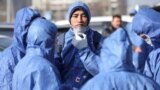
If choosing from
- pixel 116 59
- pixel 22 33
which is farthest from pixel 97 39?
pixel 116 59

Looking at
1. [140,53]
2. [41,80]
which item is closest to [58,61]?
[140,53]

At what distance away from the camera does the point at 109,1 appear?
51344 mm

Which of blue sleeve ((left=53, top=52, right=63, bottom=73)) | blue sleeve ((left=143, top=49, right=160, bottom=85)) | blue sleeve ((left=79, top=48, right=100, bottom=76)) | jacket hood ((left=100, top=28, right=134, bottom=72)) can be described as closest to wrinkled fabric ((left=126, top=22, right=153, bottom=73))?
blue sleeve ((left=143, top=49, right=160, bottom=85))

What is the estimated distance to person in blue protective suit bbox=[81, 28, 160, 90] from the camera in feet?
14.7

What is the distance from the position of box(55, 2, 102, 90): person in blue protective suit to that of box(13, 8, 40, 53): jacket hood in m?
0.39

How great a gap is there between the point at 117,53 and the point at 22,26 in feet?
5.72

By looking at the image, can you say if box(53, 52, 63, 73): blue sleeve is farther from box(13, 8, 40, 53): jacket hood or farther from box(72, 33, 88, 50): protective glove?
box(13, 8, 40, 53): jacket hood

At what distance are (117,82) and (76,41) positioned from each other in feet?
6.35

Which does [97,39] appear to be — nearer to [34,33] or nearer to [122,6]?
[34,33]

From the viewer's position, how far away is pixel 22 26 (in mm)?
6152

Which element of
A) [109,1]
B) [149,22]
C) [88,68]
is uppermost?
[149,22]

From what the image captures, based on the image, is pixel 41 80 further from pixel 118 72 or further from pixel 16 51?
pixel 16 51

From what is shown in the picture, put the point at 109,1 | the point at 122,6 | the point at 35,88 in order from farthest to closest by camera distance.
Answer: the point at 109,1, the point at 122,6, the point at 35,88

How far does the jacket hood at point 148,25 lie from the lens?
6.18m
